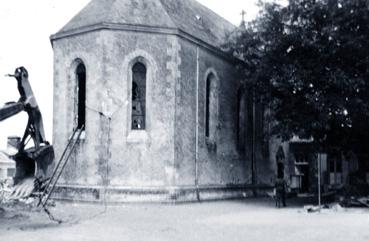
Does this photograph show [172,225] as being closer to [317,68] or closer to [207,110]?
[317,68]

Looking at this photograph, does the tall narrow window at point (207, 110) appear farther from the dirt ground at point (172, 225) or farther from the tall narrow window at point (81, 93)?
the tall narrow window at point (81, 93)

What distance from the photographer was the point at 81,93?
2205cm

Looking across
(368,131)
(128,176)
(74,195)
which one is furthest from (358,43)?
(74,195)

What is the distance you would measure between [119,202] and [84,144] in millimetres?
3091

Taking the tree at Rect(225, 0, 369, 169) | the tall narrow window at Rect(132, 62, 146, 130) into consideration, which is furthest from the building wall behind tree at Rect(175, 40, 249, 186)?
the tree at Rect(225, 0, 369, 169)

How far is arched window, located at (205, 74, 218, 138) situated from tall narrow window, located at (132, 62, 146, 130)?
14.1ft

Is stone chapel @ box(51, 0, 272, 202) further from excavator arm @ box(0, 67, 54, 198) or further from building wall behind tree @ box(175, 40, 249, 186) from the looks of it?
excavator arm @ box(0, 67, 54, 198)

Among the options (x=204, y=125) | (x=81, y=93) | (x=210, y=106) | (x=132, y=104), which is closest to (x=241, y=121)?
(x=210, y=106)

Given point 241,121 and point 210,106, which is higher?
point 210,106

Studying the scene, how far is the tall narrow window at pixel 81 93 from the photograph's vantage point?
2180 centimetres

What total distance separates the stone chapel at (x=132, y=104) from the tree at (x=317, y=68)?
11.4 ft

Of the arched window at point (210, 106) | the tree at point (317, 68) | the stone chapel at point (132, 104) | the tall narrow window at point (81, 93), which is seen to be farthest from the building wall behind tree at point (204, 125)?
the tall narrow window at point (81, 93)

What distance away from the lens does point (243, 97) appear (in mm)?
28109

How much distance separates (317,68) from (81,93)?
10.8m
